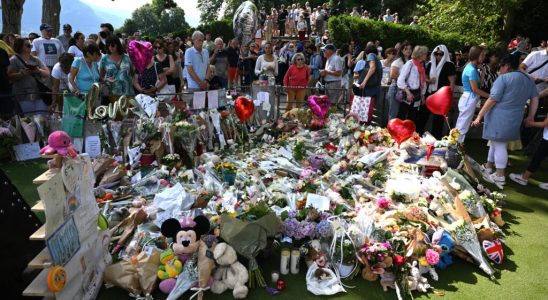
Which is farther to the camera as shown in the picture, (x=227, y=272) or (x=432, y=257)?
(x=432, y=257)

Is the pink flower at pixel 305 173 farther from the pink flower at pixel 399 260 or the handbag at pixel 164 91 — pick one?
the handbag at pixel 164 91

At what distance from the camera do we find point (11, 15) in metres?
11.8

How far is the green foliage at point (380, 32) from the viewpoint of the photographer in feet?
63.9

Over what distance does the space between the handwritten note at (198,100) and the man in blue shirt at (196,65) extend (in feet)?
3.05

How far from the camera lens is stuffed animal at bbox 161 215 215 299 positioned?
134 inches

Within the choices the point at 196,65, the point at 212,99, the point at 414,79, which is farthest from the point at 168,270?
the point at 414,79

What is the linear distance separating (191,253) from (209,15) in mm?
55308

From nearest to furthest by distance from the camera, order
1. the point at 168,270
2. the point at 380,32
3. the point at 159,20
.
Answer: the point at 168,270
the point at 380,32
the point at 159,20

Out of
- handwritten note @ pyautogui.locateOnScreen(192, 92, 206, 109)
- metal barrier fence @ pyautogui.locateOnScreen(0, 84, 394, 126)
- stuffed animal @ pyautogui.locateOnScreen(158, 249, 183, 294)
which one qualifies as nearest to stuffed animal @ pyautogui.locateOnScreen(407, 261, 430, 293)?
stuffed animal @ pyautogui.locateOnScreen(158, 249, 183, 294)

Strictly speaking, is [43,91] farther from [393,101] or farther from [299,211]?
[393,101]

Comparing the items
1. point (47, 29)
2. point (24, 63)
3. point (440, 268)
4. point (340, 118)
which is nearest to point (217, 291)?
point (440, 268)

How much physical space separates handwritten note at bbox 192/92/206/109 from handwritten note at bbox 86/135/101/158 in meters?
1.59

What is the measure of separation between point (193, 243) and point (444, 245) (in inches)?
99.4

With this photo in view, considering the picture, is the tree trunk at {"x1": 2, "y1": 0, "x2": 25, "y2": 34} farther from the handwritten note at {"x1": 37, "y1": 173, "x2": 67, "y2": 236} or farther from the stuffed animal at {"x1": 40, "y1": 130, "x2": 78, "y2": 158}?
the handwritten note at {"x1": 37, "y1": 173, "x2": 67, "y2": 236}
